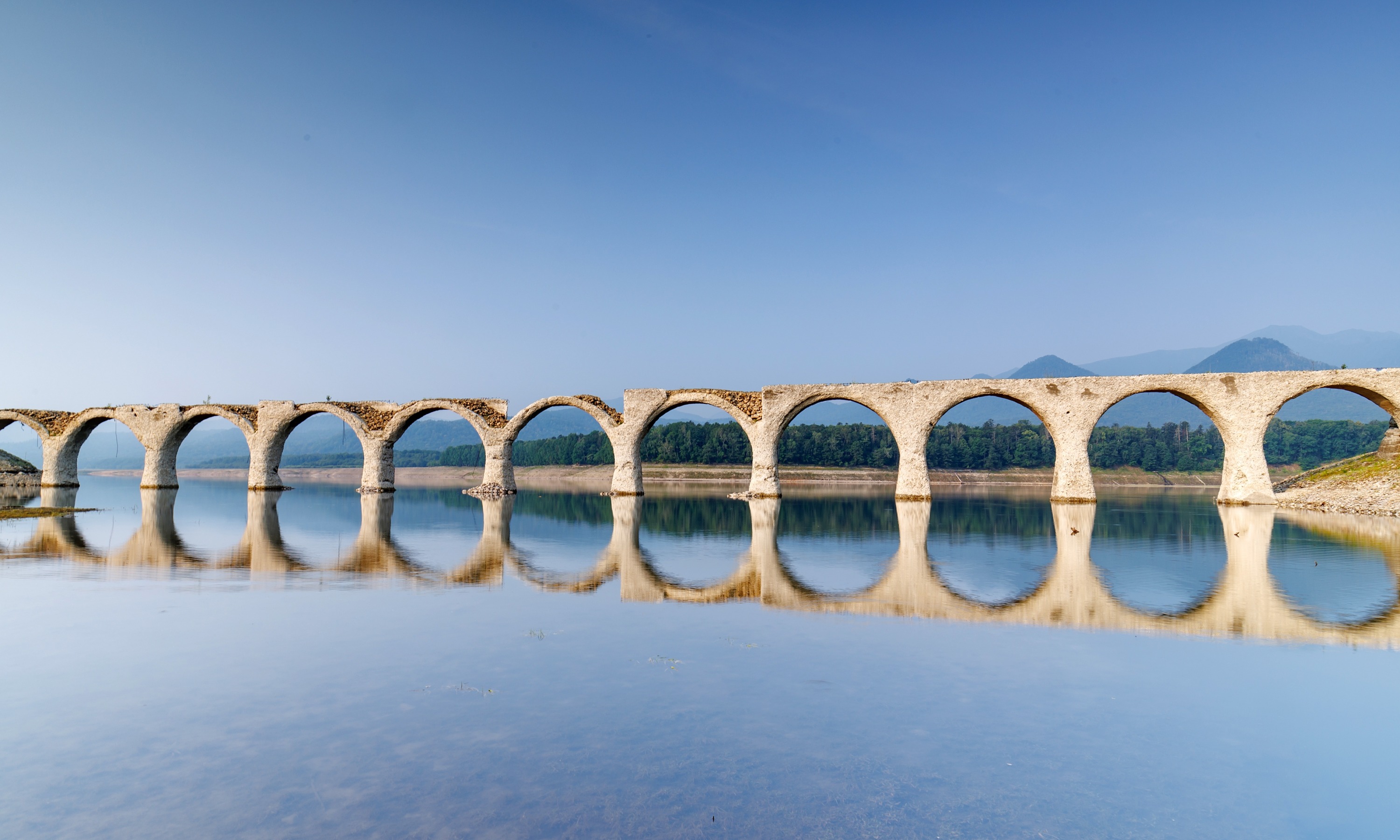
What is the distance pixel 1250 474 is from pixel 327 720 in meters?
35.6

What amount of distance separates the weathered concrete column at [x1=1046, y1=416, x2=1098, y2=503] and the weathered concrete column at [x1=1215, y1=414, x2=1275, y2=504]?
488cm

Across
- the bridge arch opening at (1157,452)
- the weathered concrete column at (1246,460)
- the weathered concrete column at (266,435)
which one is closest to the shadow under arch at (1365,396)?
the weathered concrete column at (1246,460)

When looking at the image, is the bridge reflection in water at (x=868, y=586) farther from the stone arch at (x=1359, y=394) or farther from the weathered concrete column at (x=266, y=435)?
the weathered concrete column at (x=266, y=435)

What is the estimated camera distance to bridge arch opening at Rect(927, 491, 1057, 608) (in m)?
12.0

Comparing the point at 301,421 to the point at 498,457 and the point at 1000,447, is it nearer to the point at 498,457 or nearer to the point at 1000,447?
the point at 498,457

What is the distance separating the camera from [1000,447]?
82000 millimetres

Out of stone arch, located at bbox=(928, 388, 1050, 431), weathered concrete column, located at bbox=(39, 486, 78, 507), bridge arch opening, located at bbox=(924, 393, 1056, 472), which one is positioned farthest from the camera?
bridge arch opening, located at bbox=(924, 393, 1056, 472)

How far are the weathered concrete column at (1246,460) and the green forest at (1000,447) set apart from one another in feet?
142

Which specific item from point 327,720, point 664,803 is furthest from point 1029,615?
point 327,720

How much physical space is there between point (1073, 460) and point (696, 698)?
30631mm

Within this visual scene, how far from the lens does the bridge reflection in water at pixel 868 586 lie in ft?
31.8

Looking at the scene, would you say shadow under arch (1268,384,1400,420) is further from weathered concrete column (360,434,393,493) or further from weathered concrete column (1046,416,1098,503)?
weathered concrete column (360,434,393,493)

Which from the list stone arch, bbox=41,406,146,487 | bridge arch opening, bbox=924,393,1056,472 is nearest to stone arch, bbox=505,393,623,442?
stone arch, bbox=41,406,146,487

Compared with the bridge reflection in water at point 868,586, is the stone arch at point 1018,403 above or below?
above
